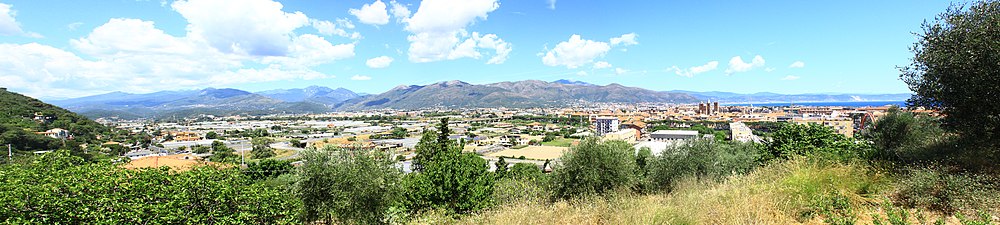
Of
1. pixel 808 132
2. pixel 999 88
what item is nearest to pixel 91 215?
pixel 999 88

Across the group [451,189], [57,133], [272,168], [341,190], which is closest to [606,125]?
[272,168]

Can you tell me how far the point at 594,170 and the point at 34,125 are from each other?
217 feet

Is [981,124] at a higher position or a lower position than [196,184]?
higher

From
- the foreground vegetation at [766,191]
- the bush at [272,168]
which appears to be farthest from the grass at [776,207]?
the bush at [272,168]

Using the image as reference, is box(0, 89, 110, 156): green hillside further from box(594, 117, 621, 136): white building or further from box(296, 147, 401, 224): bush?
box(594, 117, 621, 136): white building

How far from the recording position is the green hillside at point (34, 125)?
122 feet

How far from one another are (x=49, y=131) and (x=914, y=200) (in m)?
70.1

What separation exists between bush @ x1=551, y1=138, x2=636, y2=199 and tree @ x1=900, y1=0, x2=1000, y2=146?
7.59m

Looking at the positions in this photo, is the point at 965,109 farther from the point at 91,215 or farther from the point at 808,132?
the point at 808,132

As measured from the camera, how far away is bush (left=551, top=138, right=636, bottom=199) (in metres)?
13.2

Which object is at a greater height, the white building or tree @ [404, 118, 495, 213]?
tree @ [404, 118, 495, 213]

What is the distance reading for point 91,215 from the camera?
6133mm

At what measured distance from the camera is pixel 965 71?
17.4ft

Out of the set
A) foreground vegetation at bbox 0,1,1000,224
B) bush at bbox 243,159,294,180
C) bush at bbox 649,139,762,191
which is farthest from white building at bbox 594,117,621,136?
foreground vegetation at bbox 0,1,1000,224
